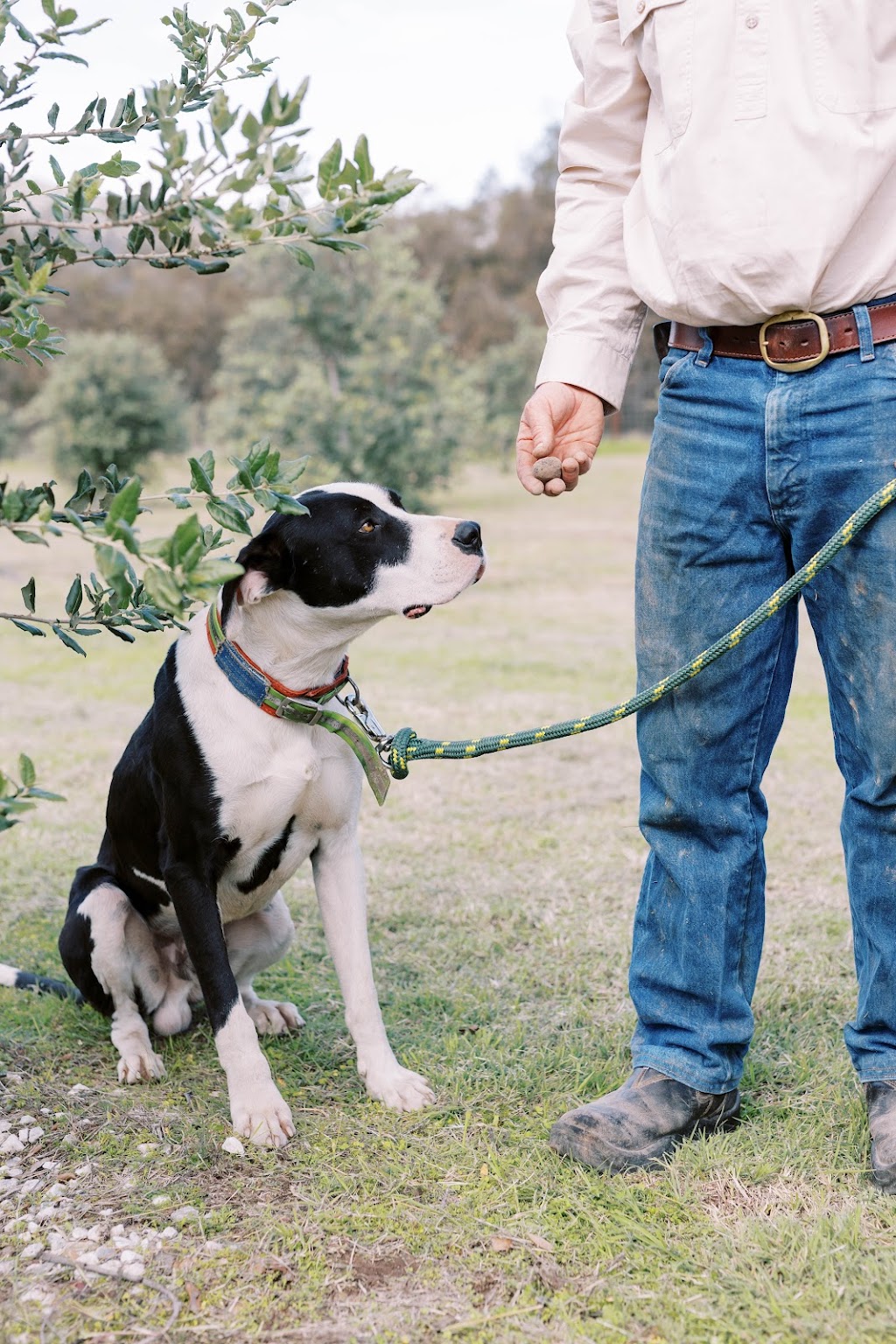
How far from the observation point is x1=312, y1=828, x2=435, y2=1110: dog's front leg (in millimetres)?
2758

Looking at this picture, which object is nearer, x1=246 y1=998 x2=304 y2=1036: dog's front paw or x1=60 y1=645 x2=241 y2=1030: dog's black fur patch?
x1=60 y1=645 x2=241 y2=1030: dog's black fur patch

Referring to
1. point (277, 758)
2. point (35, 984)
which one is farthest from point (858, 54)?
point (35, 984)

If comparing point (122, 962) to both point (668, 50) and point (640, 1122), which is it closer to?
point (640, 1122)

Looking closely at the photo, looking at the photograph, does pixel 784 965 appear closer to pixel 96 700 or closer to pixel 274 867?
pixel 274 867

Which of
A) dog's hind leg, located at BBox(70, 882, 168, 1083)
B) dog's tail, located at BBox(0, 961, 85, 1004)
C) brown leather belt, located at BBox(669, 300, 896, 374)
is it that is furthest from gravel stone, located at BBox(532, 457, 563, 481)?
dog's tail, located at BBox(0, 961, 85, 1004)

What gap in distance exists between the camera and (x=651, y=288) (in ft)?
7.69

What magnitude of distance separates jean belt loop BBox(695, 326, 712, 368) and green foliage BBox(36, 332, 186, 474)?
17.6 metres

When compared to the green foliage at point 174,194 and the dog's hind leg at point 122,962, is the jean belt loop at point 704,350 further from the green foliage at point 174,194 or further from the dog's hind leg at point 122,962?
the dog's hind leg at point 122,962

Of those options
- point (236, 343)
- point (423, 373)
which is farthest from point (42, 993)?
point (236, 343)

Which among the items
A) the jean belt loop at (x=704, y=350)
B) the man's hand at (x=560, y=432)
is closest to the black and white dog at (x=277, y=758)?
the man's hand at (x=560, y=432)

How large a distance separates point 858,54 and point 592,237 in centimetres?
64

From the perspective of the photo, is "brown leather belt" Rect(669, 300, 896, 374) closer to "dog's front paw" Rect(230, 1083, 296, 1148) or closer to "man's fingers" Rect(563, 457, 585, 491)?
"man's fingers" Rect(563, 457, 585, 491)

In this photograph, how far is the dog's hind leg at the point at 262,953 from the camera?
309 centimetres

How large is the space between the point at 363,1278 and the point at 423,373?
14.3m
